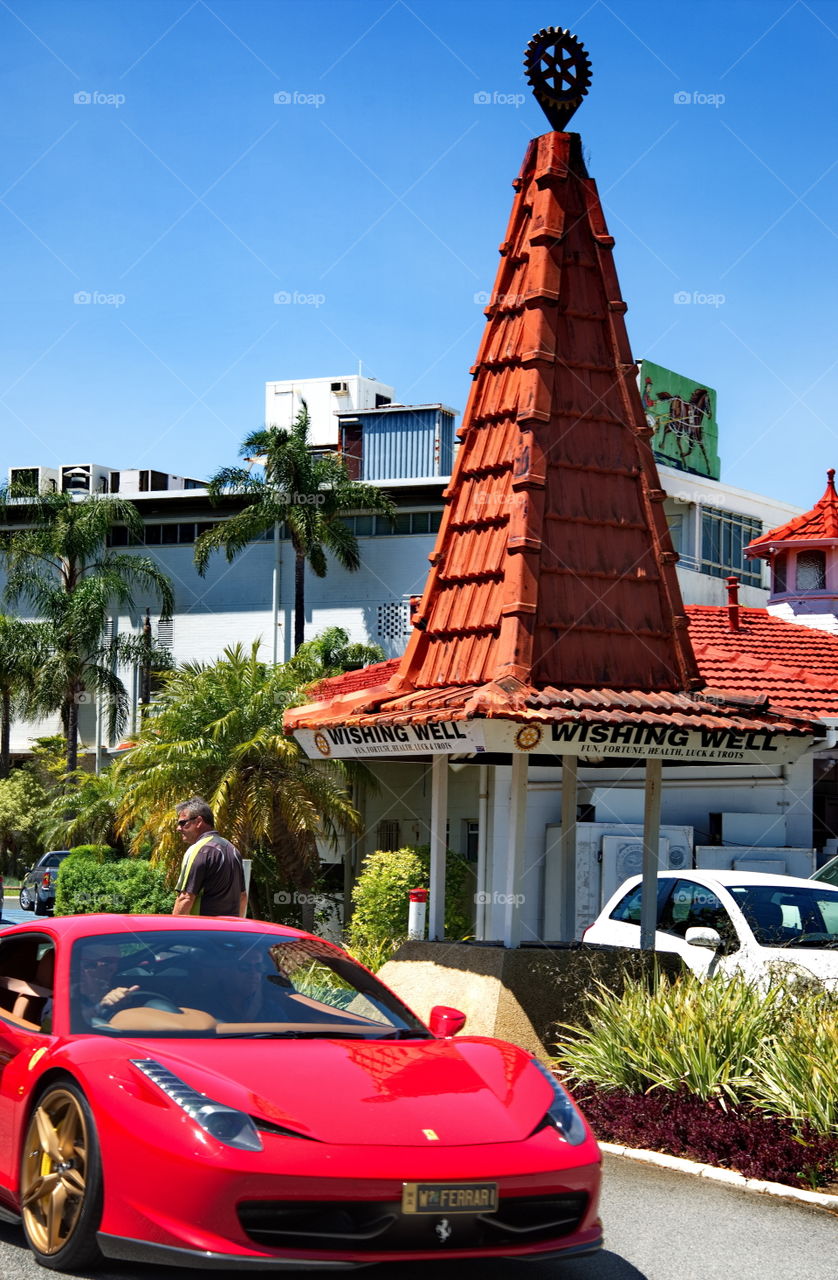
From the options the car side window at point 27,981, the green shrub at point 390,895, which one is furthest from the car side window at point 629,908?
the car side window at point 27,981

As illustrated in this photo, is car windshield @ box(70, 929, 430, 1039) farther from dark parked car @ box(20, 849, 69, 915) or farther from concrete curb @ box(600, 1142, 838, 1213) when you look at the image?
dark parked car @ box(20, 849, 69, 915)

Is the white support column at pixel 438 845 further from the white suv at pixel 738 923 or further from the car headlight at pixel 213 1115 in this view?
the car headlight at pixel 213 1115

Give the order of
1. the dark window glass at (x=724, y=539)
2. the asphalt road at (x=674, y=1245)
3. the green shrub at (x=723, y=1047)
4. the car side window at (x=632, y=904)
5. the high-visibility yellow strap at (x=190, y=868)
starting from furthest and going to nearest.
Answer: the dark window glass at (x=724, y=539)
the car side window at (x=632, y=904)
the high-visibility yellow strap at (x=190, y=868)
the green shrub at (x=723, y=1047)
the asphalt road at (x=674, y=1245)

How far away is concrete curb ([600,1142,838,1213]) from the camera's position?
788 centimetres

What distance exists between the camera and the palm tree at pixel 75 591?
54.1 metres

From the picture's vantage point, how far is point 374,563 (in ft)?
190

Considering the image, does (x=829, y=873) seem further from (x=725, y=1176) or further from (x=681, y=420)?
(x=681, y=420)

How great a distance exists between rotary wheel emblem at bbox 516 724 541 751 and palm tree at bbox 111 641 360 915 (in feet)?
48.7

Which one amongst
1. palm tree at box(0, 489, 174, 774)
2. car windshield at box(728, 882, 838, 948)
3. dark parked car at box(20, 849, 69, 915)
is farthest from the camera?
palm tree at box(0, 489, 174, 774)

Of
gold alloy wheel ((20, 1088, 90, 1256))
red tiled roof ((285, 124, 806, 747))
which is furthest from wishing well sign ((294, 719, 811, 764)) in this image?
gold alloy wheel ((20, 1088, 90, 1256))

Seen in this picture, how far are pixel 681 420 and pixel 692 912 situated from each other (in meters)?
42.7

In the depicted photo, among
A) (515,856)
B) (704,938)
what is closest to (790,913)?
(704,938)

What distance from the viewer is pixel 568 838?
43.9 ft

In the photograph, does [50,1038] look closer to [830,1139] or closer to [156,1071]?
[156,1071]
